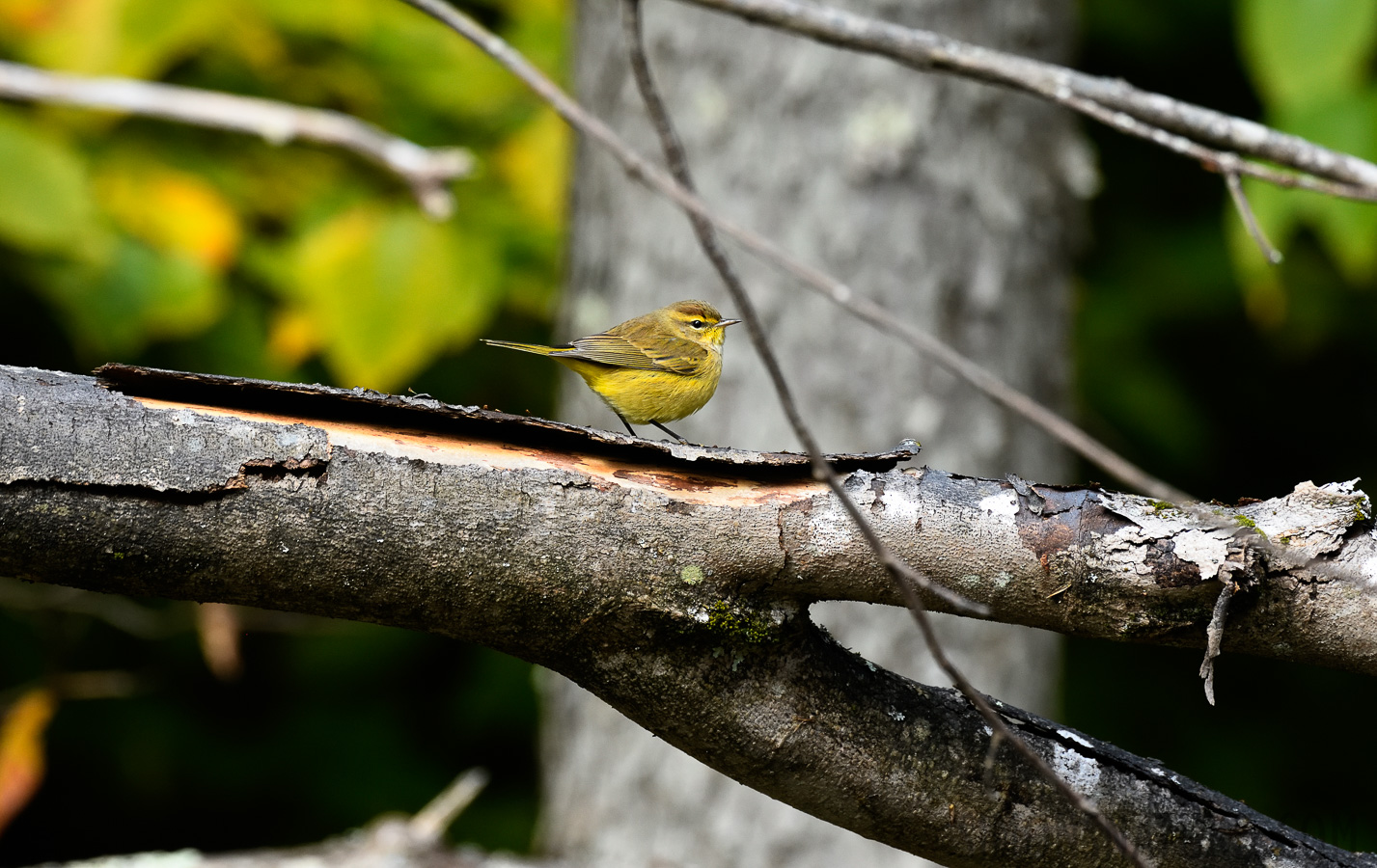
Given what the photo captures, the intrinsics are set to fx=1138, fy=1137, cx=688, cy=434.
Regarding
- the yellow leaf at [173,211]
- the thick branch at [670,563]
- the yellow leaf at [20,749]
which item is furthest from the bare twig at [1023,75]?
the yellow leaf at [20,749]

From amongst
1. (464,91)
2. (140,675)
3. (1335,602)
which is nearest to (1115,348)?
(464,91)

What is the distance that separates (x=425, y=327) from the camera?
4.54m

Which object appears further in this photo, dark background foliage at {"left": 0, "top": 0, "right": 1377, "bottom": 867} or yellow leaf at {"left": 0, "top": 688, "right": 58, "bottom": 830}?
yellow leaf at {"left": 0, "top": 688, "right": 58, "bottom": 830}

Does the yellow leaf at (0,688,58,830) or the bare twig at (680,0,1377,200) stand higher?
the bare twig at (680,0,1377,200)

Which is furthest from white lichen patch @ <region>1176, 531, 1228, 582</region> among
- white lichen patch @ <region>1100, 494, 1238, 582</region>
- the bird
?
the bird

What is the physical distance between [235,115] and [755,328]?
356 centimetres

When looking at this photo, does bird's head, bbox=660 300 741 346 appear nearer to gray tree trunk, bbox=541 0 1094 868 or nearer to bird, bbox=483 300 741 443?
bird, bbox=483 300 741 443

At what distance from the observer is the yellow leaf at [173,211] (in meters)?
4.57

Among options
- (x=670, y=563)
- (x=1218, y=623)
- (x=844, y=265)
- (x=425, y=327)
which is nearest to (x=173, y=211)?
(x=425, y=327)

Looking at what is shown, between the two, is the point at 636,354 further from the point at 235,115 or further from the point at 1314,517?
the point at 1314,517

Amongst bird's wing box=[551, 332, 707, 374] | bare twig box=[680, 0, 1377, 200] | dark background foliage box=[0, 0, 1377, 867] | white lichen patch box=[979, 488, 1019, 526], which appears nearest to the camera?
white lichen patch box=[979, 488, 1019, 526]

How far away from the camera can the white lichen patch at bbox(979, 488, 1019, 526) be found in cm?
185

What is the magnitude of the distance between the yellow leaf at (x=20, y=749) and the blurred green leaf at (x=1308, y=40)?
223 inches

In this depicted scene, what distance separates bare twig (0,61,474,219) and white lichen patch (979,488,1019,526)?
2.99 m
